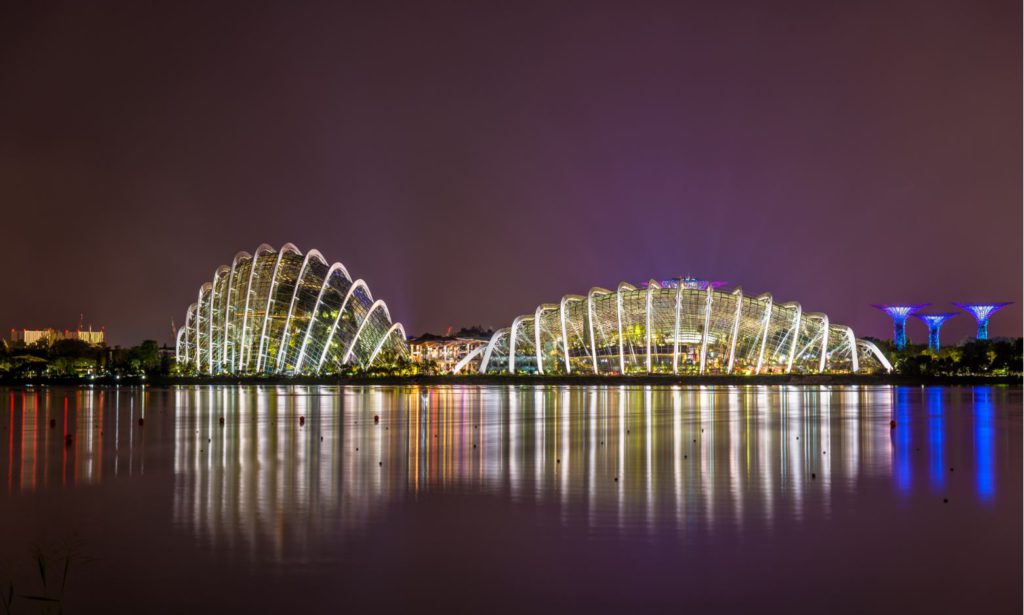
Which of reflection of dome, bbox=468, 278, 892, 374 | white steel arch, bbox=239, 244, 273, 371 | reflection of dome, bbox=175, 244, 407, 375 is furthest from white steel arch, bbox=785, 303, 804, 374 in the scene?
white steel arch, bbox=239, 244, 273, 371

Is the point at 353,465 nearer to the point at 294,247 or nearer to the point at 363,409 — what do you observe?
the point at 363,409

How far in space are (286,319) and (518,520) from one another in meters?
95.9

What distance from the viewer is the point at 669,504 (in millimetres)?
22000

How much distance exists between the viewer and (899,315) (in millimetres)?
182125

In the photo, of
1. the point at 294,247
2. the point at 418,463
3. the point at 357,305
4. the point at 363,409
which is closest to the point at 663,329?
the point at 357,305

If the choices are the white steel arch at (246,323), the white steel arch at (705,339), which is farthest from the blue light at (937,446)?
the white steel arch at (246,323)

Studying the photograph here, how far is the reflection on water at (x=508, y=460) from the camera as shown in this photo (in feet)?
69.7

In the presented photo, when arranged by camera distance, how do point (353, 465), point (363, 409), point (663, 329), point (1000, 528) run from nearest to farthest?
point (1000, 528)
point (353, 465)
point (363, 409)
point (663, 329)

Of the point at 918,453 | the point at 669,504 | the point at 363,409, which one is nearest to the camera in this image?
the point at 669,504

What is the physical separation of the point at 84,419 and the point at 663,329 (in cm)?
7881

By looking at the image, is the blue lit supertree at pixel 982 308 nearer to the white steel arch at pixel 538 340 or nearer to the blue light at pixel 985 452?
the white steel arch at pixel 538 340

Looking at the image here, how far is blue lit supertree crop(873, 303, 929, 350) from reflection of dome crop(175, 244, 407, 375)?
100478 mm

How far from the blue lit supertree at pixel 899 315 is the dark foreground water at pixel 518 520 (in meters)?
148

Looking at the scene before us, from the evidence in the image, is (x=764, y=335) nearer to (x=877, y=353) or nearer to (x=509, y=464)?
(x=877, y=353)
